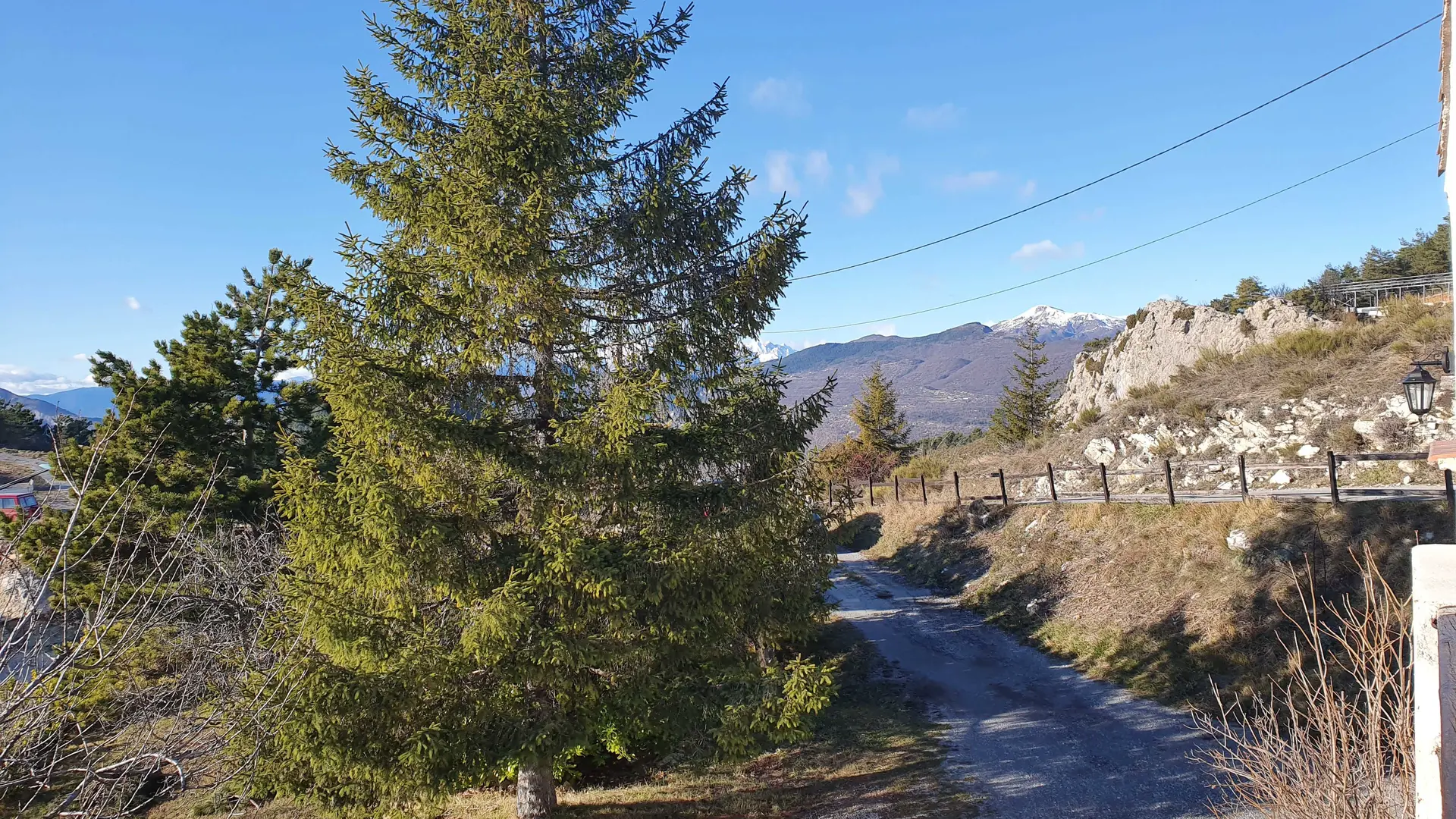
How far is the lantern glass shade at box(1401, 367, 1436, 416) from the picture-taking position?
10164 mm

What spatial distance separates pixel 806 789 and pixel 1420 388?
1011 cm

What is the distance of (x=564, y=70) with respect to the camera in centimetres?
841

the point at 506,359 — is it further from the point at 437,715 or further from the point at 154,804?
the point at 154,804

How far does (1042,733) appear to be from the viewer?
11.2m

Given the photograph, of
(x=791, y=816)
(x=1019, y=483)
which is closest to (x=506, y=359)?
(x=791, y=816)

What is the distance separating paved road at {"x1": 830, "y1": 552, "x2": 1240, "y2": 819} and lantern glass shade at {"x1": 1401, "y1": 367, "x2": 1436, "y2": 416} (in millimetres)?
5559

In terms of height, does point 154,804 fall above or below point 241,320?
below

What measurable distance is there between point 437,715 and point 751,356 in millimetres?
5087

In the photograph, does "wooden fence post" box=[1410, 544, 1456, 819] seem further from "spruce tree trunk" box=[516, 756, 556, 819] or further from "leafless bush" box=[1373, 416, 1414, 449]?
"leafless bush" box=[1373, 416, 1414, 449]

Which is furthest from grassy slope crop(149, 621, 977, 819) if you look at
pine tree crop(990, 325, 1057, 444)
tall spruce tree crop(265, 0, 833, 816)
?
pine tree crop(990, 325, 1057, 444)

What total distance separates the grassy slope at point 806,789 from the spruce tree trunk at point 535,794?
0.75 metres

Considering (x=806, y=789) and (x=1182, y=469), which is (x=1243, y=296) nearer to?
(x=1182, y=469)

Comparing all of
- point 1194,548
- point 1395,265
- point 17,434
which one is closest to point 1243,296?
point 1395,265

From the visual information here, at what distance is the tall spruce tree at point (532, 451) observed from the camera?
272 inches
